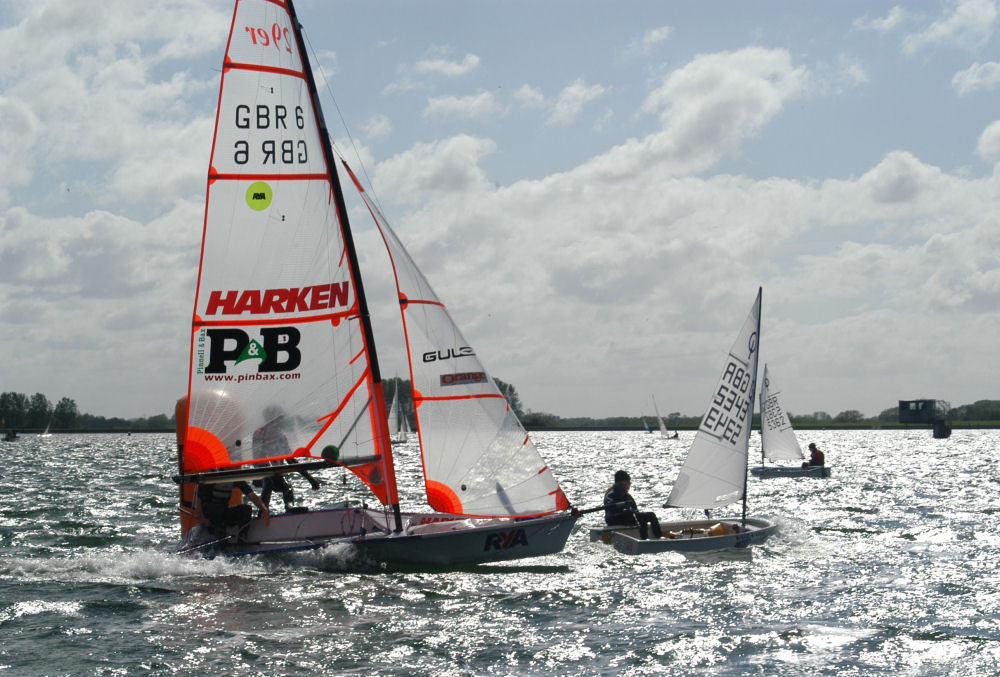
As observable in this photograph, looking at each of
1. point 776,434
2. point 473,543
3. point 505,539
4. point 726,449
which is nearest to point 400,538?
point 473,543

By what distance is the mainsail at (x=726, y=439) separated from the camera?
2041cm

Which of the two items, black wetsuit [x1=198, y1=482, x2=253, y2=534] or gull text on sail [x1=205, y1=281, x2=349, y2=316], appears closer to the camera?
black wetsuit [x1=198, y1=482, x2=253, y2=534]

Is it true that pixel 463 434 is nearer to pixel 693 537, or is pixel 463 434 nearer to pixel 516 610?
pixel 516 610

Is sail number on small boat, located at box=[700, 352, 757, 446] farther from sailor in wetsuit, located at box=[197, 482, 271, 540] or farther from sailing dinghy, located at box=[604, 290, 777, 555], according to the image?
sailor in wetsuit, located at box=[197, 482, 271, 540]

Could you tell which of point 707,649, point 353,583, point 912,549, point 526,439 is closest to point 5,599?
point 353,583

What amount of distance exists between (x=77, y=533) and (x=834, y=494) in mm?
23978

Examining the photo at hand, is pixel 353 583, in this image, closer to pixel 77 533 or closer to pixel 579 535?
pixel 579 535

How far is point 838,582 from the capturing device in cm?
1531

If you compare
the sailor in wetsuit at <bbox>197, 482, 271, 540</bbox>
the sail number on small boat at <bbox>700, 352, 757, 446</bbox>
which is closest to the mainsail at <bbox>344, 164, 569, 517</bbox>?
the sailor in wetsuit at <bbox>197, 482, 271, 540</bbox>

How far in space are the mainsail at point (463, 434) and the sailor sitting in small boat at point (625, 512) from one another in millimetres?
3029

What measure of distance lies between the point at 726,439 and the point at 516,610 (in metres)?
9.06

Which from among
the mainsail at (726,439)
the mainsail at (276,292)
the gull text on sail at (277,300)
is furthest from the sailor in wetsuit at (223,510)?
the mainsail at (726,439)

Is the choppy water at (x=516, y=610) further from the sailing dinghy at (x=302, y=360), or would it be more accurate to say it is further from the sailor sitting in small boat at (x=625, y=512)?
the sailing dinghy at (x=302, y=360)

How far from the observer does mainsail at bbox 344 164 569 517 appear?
50.6ft
